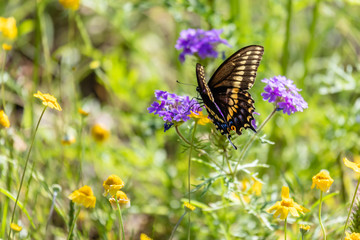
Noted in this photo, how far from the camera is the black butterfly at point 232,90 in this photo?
1648mm

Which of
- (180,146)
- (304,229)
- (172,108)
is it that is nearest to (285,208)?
(304,229)

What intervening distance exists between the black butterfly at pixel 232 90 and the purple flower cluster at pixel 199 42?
14cm

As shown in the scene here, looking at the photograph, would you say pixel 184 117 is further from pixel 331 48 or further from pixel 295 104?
pixel 331 48

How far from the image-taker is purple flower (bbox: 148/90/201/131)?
4.96 feet

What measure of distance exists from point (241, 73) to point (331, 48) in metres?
2.55

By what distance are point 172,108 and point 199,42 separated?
422mm

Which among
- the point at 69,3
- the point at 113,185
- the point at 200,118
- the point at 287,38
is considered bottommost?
the point at 113,185

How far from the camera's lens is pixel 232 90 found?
181cm

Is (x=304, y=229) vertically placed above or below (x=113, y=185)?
below

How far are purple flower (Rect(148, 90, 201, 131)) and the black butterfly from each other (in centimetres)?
10

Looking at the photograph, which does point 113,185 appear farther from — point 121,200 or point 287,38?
point 287,38

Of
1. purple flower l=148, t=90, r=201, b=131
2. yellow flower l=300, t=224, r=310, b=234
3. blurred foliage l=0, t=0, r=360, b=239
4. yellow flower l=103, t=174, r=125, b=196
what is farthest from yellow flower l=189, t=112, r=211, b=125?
yellow flower l=300, t=224, r=310, b=234

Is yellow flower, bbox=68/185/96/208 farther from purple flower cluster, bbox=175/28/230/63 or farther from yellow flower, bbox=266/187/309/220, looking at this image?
purple flower cluster, bbox=175/28/230/63

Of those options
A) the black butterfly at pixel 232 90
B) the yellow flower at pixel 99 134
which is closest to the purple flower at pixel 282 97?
the black butterfly at pixel 232 90
